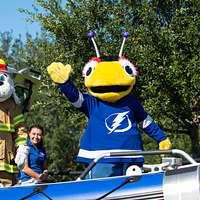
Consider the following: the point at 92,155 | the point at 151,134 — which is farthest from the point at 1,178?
the point at 151,134

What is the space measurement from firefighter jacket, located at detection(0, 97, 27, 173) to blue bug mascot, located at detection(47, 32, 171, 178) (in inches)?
35.0

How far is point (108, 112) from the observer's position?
6711 millimetres

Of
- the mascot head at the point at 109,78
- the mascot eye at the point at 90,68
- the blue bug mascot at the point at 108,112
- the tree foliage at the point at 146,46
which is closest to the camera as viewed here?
the blue bug mascot at the point at 108,112

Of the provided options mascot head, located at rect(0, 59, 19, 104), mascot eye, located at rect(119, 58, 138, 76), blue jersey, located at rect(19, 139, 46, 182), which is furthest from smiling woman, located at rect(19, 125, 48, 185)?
mascot eye, located at rect(119, 58, 138, 76)

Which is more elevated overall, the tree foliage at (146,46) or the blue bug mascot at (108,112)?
the tree foliage at (146,46)

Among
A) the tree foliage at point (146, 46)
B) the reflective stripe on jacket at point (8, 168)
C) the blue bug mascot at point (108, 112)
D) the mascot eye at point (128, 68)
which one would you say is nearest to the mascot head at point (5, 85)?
the reflective stripe on jacket at point (8, 168)

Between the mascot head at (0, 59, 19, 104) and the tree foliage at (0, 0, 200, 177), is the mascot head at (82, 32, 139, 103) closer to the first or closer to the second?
the mascot head at (0, 59, 19, 104)

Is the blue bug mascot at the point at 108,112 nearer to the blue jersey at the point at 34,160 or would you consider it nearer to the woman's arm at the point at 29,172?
the woman's arm at the point at 29,172

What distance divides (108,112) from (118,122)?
148mm

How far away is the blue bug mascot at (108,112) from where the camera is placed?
654 centimetres

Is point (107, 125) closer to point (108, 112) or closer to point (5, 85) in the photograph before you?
point (108, 112)

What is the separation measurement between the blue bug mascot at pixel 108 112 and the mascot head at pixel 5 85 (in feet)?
3.08

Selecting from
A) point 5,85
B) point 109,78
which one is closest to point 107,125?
point 109,78

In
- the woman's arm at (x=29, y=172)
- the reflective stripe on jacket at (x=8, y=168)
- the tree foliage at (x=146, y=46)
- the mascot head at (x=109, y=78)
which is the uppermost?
the tree foliage at (x=146, y=46)
